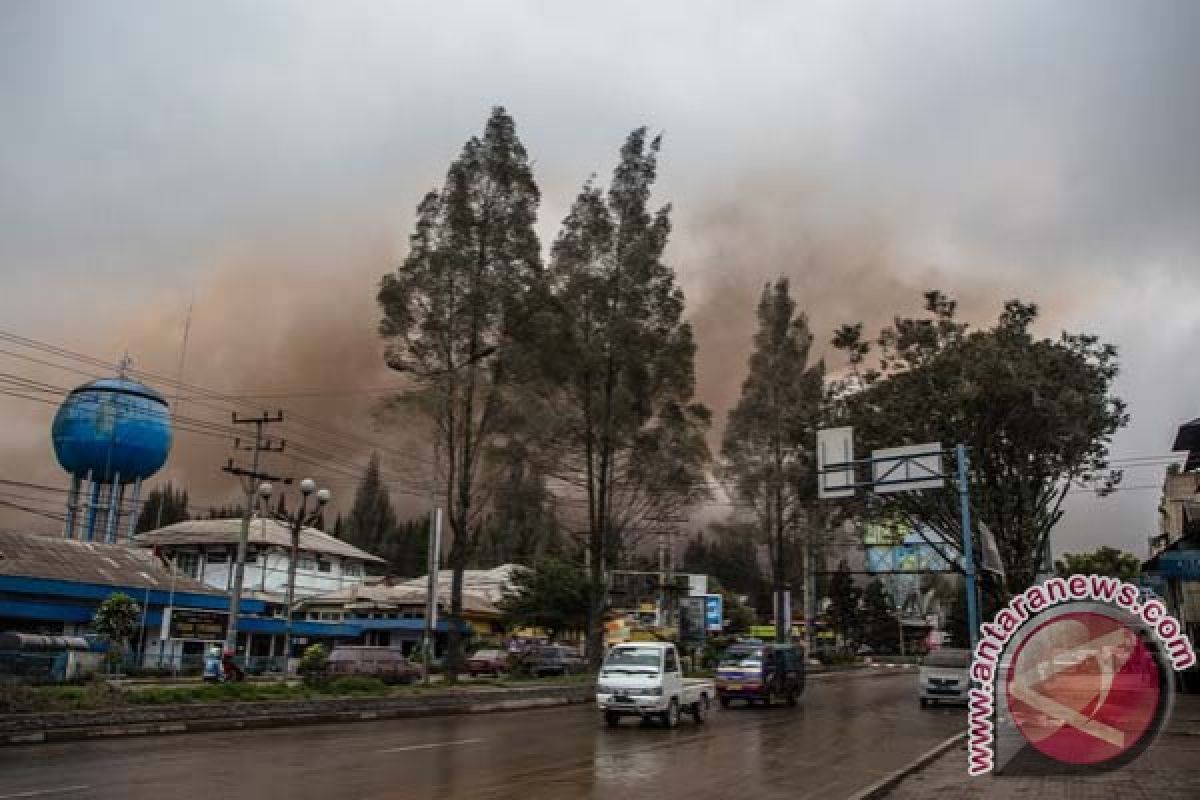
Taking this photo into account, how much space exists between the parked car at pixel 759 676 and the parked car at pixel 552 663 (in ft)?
52.4

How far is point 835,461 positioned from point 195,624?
2252 cm

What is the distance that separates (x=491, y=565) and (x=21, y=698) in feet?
361

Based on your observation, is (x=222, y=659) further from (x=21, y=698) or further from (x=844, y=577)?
(x=844, y=577)

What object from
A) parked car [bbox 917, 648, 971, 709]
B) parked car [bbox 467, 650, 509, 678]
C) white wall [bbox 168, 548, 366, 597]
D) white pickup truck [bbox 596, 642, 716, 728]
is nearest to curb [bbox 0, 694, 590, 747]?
white pickup truck [bbox 596, 642, 716, 728]

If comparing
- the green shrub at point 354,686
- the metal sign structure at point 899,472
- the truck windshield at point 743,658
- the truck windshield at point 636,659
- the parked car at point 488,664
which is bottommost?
the parked car at point 488,664

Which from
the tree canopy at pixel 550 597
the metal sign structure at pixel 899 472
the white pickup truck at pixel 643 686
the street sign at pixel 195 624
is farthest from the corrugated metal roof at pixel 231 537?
the white pickup truck at pixel 643 686

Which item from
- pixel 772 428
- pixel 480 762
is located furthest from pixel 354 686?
pixel 772 428

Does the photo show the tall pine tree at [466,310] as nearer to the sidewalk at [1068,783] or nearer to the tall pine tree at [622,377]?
the tall pine tree at [622,377]

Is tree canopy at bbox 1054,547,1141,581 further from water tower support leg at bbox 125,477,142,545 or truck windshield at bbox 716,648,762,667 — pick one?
water tower support leg at bbox 125,477,142,545

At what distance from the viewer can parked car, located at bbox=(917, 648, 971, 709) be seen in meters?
28.1

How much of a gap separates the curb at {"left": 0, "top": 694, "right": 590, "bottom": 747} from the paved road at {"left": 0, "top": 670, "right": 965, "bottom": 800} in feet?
2.24

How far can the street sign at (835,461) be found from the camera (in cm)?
2769

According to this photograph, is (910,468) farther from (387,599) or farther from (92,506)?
(92,506)

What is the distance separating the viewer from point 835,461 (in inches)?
1095
